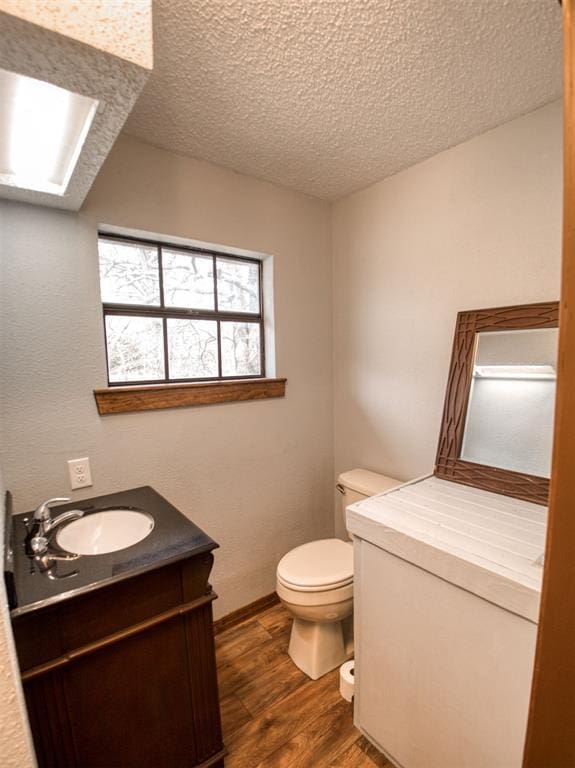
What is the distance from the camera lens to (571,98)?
0.54m

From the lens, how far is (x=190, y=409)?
1.76 meters

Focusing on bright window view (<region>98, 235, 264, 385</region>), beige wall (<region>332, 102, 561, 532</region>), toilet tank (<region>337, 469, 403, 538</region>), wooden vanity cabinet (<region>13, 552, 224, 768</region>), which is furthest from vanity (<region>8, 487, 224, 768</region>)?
beige wall (<region>332, 102, 561, 532</region>)

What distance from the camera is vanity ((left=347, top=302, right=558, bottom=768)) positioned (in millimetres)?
938

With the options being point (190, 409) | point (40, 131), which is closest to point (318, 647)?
point (190, 409)

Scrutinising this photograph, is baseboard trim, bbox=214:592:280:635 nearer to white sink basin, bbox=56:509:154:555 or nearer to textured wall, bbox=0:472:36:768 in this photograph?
white sink basin, bbox=56:509:154:555

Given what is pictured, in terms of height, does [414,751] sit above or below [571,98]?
below

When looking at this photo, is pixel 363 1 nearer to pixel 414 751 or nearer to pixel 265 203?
pixel 265 203

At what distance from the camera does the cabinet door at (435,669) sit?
3.03 feet

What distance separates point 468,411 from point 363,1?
4.74ft

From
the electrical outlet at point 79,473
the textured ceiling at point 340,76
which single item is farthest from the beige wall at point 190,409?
the textured ceiling at point 340,76

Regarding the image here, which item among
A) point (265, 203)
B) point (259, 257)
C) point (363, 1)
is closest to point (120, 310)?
point (259, 257)

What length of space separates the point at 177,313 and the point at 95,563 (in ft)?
3.78

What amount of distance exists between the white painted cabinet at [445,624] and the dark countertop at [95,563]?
59 cm

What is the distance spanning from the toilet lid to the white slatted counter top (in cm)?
41
